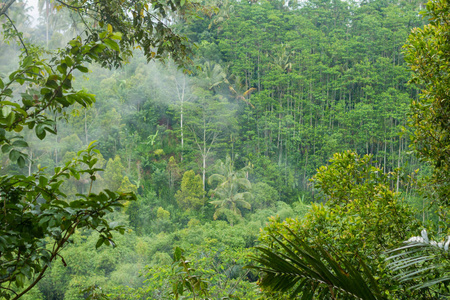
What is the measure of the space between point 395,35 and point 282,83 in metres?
5.47

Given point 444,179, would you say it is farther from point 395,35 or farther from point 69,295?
point 395,35

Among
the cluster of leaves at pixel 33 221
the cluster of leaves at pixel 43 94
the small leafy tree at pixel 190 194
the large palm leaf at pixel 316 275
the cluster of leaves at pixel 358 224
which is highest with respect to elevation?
the cluster of leaves at pixel 43 94

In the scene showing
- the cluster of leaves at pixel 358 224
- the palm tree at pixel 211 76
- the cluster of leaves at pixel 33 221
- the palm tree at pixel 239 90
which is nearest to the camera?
the cluster of leaves at pixel 33 221

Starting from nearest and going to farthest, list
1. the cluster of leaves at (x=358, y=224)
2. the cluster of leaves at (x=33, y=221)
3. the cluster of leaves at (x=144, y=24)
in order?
the cluster of leaves at (x=33, y=221), the cluster of leaves at (x=358, y=224), the cluster of leaves at (x=144, y=24)

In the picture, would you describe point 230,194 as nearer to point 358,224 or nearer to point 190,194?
point 190,194

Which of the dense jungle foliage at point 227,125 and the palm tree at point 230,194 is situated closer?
the dense jungle foliage at point 227,125

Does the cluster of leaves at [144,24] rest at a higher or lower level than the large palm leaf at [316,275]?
higher

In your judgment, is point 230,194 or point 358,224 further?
point 230,194

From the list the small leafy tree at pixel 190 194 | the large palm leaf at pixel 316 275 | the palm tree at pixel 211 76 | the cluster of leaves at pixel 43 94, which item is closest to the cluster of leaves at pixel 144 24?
the cluster of leaves at pixel 43 94

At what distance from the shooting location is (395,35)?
49.7 feet

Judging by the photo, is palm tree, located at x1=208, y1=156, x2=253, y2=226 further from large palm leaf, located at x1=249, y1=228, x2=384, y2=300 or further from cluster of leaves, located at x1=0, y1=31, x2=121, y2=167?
cluster of leaves, located at x1=0, y1=31, x2=121, y2=167

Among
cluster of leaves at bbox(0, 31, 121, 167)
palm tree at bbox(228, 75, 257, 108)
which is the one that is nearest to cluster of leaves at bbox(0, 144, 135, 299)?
cluster of leaves at bbox(0, 31, 121, 167)

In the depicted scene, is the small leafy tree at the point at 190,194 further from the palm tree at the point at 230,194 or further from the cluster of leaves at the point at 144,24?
the cluster of leaves at the point at 144,24

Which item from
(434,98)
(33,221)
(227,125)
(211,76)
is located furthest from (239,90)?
(33,221)
